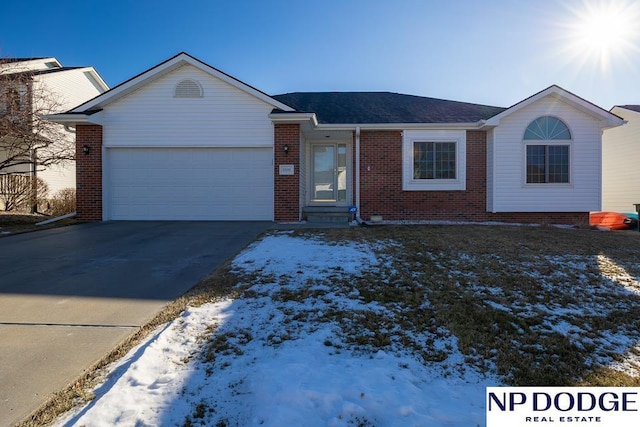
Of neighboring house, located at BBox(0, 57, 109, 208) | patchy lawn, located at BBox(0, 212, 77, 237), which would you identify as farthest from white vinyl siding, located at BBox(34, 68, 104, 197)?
patchy lawn, located at BBox(0, 212, 77, 237)

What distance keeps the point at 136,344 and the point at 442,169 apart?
1040cm

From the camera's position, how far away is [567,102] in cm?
1091

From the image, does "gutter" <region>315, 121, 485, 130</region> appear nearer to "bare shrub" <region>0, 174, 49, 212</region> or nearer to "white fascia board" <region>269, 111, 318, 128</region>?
"white fascia board" <region>269, 111, 318, 128</region>

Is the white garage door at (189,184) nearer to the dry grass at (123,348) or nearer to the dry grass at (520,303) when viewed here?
the dry grass at (520,303)

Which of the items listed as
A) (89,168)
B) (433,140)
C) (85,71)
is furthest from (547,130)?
(85,71)

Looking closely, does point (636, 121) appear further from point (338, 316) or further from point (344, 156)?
point (338, 316)

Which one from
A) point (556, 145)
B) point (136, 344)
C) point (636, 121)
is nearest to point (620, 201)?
point (636, 121)

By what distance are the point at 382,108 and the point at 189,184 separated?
7.23 meters

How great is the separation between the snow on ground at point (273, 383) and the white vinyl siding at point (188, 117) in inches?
320

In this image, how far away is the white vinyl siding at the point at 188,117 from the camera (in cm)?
1073

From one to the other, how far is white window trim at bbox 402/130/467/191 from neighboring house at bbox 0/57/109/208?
11146 mm

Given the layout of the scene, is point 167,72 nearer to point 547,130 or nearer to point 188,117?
point 188,117

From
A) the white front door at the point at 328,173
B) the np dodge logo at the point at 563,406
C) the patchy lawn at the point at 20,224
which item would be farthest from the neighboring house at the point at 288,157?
the np dodge logo at the point at 563,406

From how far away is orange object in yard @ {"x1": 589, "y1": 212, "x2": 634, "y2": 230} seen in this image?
47.8 feet
